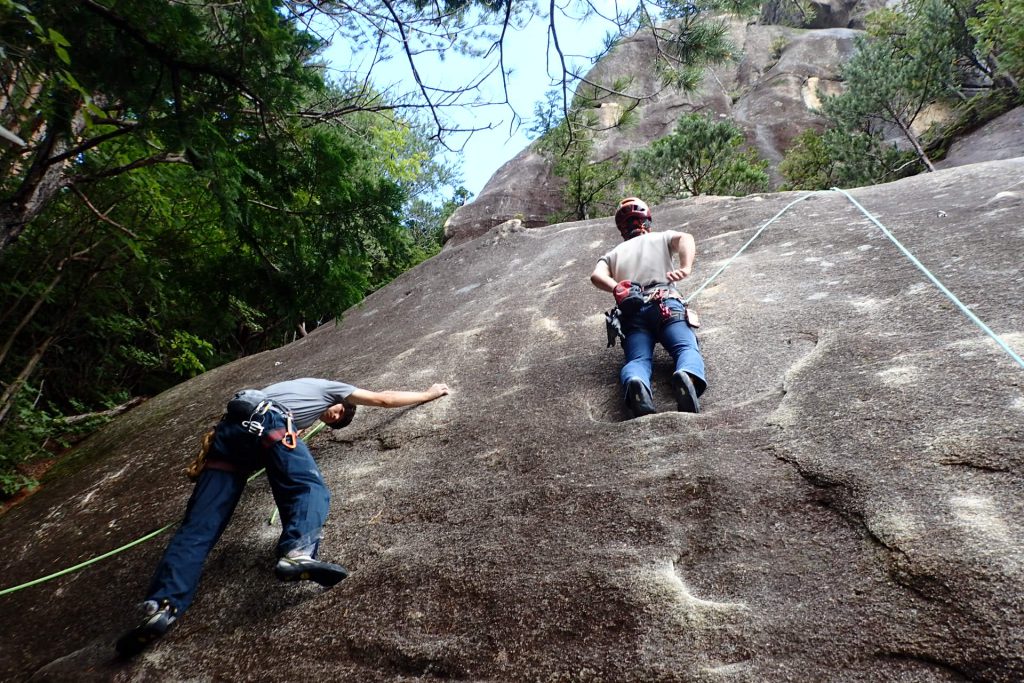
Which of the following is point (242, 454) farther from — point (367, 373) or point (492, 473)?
point (367, 373)

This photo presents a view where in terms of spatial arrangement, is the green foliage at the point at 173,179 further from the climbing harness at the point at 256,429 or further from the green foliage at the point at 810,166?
the green foliage at the point at 810,166

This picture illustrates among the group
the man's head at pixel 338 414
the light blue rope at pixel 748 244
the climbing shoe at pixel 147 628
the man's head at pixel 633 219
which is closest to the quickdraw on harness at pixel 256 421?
the man's head at pixel 338 414

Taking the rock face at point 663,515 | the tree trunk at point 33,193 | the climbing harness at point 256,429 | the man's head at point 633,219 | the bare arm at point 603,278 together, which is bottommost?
the rock face at point 663,515

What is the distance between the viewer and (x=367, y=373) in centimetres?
554

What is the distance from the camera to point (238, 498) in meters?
3.20

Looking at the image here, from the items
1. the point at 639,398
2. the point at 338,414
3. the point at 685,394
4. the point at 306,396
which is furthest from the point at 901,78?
the point at 306,396

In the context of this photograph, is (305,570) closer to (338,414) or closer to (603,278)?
(338,414)

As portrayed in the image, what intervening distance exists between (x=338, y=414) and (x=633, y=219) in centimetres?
256

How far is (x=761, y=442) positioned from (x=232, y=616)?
8.82 ft

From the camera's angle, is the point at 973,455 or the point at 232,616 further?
the point at 232,616

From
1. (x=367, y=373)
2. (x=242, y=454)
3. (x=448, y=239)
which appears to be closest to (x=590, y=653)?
(x=242, y=454)

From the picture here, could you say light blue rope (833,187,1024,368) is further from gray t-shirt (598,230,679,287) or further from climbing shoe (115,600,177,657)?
climbing shoe (115,600,177,657)

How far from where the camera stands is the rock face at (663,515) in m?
2.08

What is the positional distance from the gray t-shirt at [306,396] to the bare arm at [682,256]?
2181 millimetres
